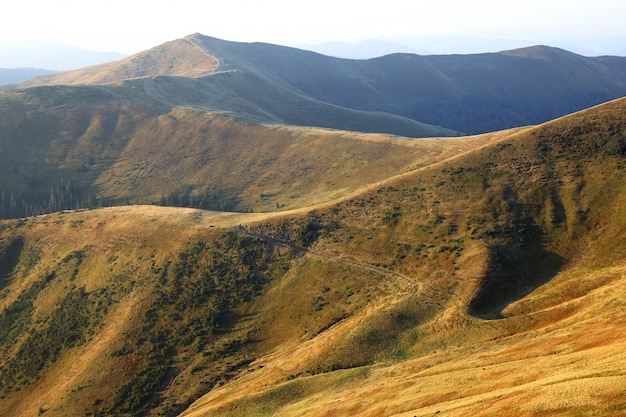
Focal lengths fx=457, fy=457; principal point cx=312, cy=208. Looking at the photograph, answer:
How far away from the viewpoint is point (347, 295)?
8331cm

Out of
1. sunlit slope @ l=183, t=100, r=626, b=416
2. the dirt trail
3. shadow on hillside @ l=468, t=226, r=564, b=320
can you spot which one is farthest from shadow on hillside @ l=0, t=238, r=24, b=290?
shadow on hillside @ l=468, t=226, r=564, b=320

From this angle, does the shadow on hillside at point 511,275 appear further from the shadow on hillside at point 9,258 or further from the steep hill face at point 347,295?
the shadow on hillside at point 9,258

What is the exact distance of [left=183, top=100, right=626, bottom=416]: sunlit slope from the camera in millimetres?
43656

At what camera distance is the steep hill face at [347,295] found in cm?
5800

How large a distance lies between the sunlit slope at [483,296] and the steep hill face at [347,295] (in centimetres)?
37

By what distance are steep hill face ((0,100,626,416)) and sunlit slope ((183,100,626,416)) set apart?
1.21 ft

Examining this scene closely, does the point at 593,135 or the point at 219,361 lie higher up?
the point at 593,135

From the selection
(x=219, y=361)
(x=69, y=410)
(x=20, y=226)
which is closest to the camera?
(x=69, y=410)

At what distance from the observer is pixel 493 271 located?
7881 cm

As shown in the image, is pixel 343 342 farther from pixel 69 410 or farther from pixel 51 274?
pixel 51 274

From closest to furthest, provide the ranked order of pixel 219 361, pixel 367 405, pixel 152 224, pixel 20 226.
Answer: pixel 367 405, pixel 219 361, pixel 152 224, pixel 20 226

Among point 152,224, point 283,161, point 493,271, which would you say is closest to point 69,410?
point 152,224

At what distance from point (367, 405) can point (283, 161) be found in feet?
501

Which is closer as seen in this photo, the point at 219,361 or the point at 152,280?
the point at 219,361
